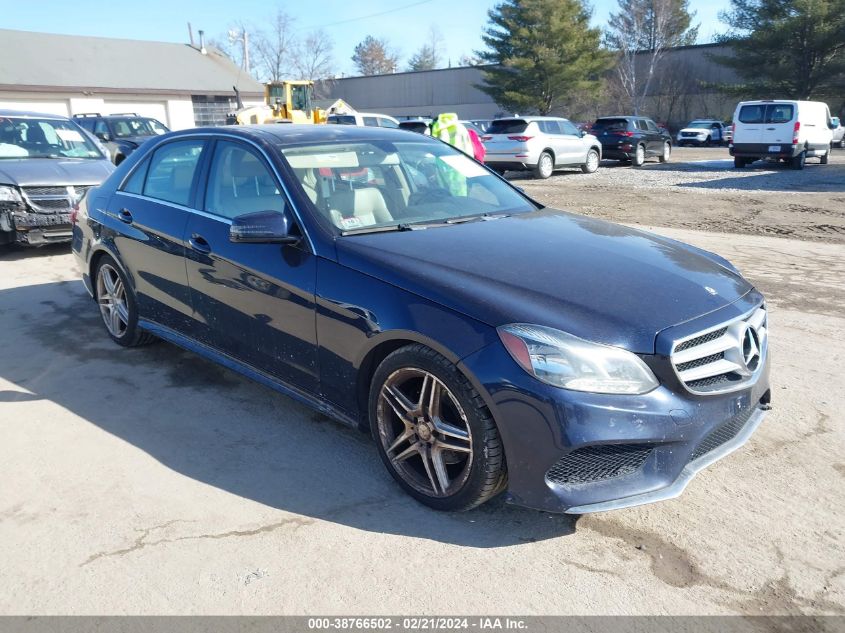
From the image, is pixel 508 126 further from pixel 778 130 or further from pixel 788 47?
pixel 788 47

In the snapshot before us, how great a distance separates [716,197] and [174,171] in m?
12.8

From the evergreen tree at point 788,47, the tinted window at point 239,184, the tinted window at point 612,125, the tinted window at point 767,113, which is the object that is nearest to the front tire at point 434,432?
the tinted window at point 239,184

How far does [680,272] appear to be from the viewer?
11.1 ft

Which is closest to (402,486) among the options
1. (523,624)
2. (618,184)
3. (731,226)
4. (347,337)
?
(347,337)

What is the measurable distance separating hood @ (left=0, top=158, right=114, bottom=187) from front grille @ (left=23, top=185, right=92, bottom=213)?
0.06m

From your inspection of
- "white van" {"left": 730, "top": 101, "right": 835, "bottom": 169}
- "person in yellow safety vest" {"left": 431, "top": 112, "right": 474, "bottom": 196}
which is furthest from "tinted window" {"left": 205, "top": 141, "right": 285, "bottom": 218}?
"white van" {"left": 730, "top": 101, "right": 835, "bottom": 169}

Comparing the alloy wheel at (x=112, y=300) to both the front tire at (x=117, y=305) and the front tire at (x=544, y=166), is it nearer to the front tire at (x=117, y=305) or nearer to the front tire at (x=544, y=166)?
the front tire at (x=117, y=305)

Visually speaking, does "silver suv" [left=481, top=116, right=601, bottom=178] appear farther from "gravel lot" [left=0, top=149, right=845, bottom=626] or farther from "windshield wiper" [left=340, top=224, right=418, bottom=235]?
"windshield wiper" [left=340, top=224, right=418, bottom=235]

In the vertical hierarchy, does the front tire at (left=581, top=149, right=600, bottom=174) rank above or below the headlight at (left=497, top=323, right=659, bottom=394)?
below

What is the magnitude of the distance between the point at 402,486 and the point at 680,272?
166 centimetres

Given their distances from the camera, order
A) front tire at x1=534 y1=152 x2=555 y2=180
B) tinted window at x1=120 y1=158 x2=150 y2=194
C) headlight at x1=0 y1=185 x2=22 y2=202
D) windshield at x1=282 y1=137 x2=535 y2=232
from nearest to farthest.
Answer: windshield at x1=282 y1=137 x2=535 y2=232
tinted window at x1=120 y1=158 x2=150 y2=194
headlight at x1=0 y1=185 x2=22 y2=202
front tire at x1=534 y1=152 x2=555 y2=180

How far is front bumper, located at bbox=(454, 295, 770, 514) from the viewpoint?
2643 millimetres

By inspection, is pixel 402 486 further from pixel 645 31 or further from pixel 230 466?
pixel 645 31

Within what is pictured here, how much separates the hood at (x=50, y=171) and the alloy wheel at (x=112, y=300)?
3819 mm
